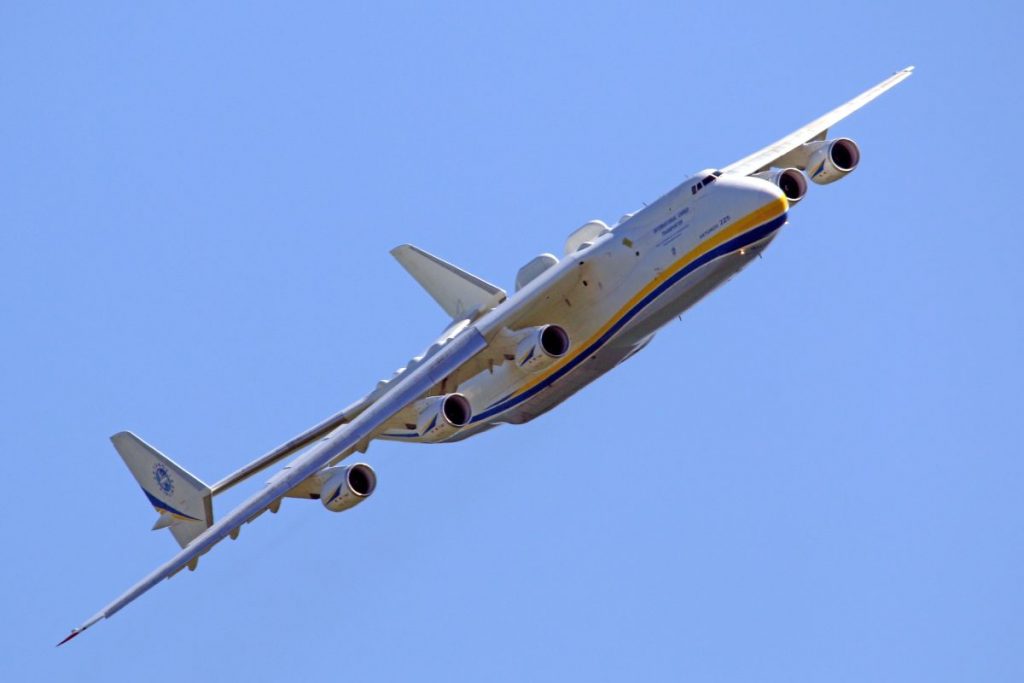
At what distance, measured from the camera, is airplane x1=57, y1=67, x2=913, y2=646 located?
3403cm

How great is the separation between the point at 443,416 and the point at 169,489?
487cm

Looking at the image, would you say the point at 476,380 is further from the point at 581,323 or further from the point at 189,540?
the point at 189,540

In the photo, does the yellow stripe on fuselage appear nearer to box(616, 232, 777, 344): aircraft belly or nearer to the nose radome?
the nose radome

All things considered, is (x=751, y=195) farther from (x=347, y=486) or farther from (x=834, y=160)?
(x=347, y=486)

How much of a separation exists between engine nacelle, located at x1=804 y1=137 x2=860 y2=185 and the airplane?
17 mm

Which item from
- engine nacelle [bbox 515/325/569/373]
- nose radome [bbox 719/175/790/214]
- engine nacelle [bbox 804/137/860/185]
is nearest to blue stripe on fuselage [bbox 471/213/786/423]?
nose radome [bbox 719/175/790/214]

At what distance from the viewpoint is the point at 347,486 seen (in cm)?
3434

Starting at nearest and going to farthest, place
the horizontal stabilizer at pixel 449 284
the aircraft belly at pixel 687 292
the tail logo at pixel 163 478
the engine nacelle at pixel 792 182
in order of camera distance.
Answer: the aircraft belly at pixel 687 292 < the engine nacelle at pixel 792 182 < the tail logo at pixel 163 478 < the horizontal stabilizer at pixel 449 284

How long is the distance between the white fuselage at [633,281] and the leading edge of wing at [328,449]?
0.84m

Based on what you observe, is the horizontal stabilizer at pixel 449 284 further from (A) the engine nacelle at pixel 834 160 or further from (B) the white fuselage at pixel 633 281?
(A) the engine nacelle at pixel 834 160

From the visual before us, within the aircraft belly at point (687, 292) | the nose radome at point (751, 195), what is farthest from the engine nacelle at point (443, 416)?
the nose radome at point (751, 195)

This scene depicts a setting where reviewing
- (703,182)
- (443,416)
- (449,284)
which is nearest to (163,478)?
(443,416)

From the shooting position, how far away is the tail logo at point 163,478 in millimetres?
36066

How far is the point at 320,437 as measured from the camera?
37.2 m
